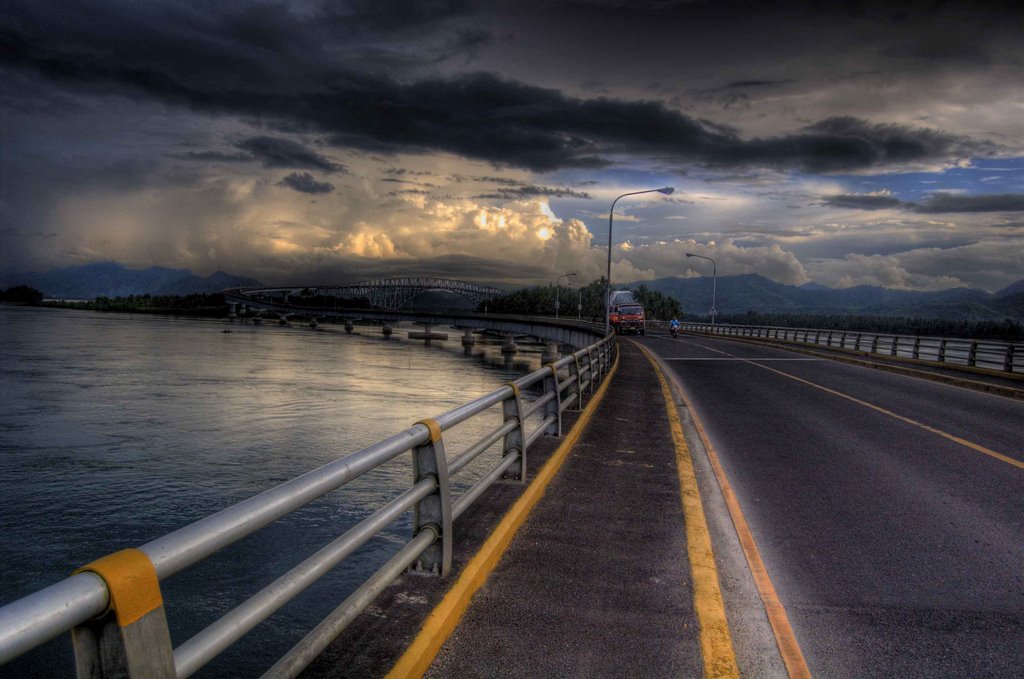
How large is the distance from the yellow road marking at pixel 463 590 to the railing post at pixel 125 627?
5.00 ft

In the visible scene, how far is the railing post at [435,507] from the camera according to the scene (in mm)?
4508

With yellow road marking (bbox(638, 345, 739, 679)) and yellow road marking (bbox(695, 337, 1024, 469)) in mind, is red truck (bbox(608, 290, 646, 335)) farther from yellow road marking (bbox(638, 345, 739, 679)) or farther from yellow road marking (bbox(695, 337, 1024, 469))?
yellow road marking (bbox(638, 345, 739, 679))

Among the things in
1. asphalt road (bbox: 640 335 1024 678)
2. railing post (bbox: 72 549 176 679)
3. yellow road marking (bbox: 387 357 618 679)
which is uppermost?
railing post (bbox: 72 549 176 679)

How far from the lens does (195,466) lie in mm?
18406

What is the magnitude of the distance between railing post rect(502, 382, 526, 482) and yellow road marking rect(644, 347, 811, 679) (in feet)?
6.91

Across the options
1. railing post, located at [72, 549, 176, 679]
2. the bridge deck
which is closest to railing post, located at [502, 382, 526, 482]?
the bridge deck

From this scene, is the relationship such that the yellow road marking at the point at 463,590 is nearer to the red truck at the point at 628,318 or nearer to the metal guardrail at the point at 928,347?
the metal guardrail at the point at 928,347

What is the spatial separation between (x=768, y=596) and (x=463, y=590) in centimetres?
208

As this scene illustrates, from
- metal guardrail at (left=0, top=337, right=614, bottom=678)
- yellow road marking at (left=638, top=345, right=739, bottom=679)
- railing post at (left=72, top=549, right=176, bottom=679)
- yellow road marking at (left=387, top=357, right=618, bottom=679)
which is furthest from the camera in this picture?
yellow road marking at (left=638, top=345, right=739, bottom=679)

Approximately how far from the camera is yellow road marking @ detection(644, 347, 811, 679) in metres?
3.84

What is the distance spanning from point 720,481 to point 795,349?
34157 millimetres

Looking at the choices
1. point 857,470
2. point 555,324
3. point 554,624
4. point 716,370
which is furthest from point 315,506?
point 555,324

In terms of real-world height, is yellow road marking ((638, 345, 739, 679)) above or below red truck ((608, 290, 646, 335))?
below

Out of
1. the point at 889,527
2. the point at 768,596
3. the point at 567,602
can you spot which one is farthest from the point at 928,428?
the point at 567,602
